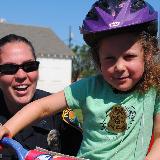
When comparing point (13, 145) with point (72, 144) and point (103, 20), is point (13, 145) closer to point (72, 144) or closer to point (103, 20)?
point (103, 20)

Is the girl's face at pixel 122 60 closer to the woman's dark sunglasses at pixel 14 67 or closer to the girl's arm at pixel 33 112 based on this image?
the girl's arm at pixel 33 112

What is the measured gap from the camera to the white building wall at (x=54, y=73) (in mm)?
42062

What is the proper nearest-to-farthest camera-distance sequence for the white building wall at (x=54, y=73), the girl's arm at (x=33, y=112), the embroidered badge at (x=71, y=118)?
the girl's arm at (x=33, y=112), the embroidered badge at (x=71, y=118), the white building wall at (x=54, y=73)

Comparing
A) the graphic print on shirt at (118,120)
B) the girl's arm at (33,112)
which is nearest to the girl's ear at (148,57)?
the graphic print on shirt at (118,120)

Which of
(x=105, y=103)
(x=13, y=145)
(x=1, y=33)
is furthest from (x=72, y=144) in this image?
(x=1, y=33)

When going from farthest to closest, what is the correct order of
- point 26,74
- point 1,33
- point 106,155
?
point 1,33 < point 26,74 < point 106,155

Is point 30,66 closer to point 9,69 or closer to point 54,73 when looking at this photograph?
point 9,69

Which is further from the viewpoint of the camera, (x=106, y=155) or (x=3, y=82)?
(x=3, y=82)

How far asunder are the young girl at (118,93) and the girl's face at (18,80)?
88cm

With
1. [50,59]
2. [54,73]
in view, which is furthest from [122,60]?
[50,59]

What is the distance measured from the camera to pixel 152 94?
131 inches

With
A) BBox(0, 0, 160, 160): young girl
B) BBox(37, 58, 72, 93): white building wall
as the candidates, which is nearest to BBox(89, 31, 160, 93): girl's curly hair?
BBox(0, 0, 160, 160): young girl

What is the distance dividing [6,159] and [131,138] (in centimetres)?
120

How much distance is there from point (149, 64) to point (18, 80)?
1.42 metres
